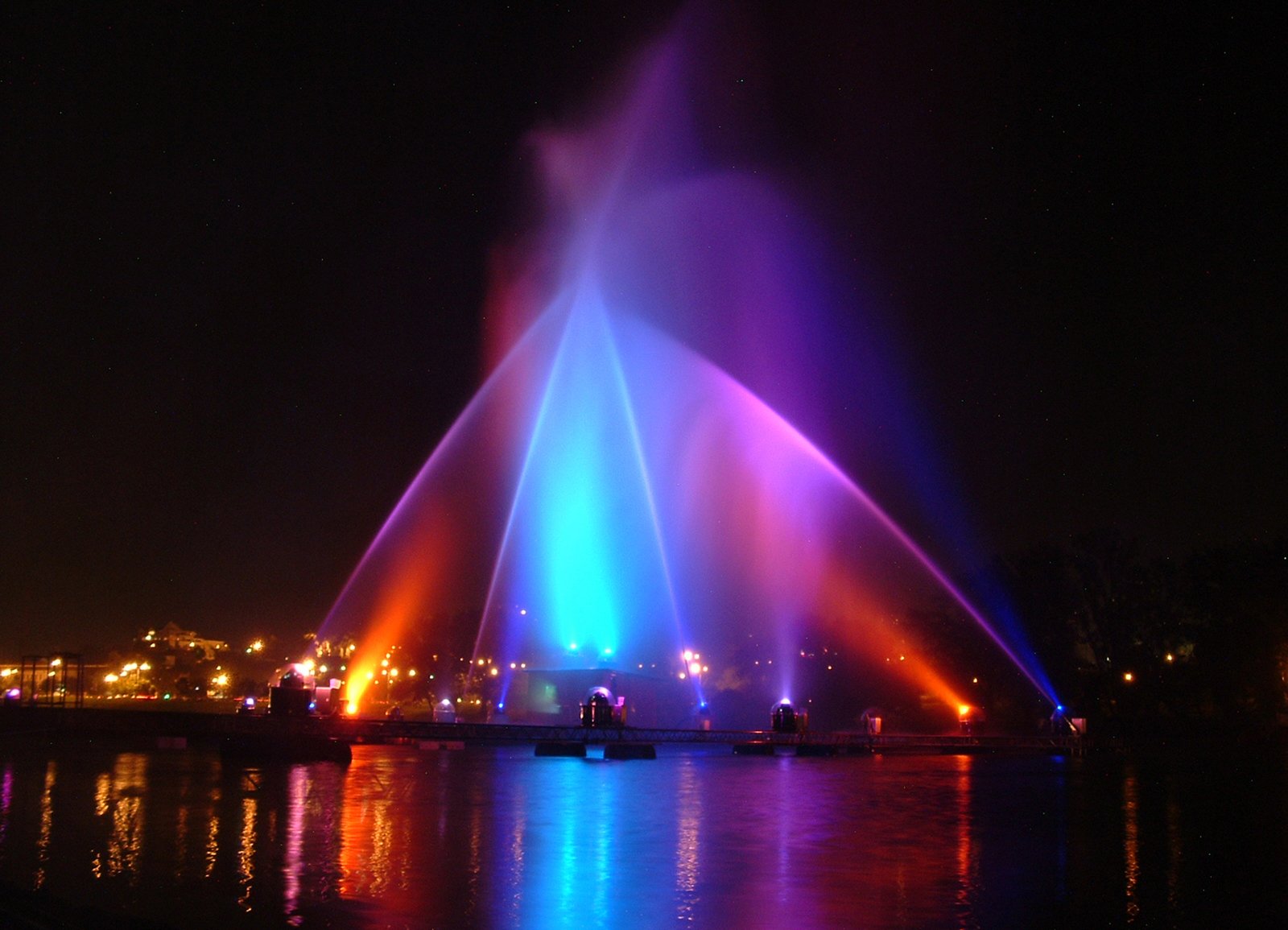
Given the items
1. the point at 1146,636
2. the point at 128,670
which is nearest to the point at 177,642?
the point at 128,670

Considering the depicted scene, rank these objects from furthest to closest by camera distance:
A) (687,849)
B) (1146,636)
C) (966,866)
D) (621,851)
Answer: (1146,636)
(687,849)
(621,851)
(966,866)

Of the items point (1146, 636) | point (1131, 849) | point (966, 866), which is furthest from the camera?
point (1146, 636)

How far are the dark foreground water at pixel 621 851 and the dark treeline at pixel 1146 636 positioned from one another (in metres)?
25.1

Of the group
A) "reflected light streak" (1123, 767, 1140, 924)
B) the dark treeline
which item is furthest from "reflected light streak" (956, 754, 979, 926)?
the dark treeline

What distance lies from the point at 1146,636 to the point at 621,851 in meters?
62.4

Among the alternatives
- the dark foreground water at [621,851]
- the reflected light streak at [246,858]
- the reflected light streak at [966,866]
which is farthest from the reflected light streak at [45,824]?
the reflected light streak at [966,866]

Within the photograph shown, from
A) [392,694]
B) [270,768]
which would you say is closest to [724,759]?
[270,768]

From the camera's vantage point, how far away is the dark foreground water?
12.3 meters

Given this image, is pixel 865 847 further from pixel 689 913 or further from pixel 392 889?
pixel 392 889

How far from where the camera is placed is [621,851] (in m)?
16.5

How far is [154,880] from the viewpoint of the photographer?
13531 millimetres

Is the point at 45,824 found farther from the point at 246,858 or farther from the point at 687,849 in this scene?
the point at 687,849

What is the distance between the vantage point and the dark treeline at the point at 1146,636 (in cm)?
5316

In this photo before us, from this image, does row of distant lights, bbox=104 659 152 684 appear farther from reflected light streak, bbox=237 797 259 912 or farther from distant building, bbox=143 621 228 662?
reflected light streak, bbox=237 797 259 912
